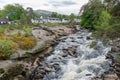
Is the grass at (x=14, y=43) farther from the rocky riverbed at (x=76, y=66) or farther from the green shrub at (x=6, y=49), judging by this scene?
the rocky riverbed at (x=76, y=66)

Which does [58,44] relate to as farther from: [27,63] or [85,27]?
[85,27]

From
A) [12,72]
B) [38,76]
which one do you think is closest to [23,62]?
[38,76]

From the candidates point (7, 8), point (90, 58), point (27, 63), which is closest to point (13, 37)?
point (27, 63)

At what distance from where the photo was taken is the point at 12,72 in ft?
72.4

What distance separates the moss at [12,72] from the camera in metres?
21.2

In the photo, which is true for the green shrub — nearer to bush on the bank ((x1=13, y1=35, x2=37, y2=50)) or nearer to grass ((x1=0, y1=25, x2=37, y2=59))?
grass ((x1=0, y1=25, x2=37, y2=59))

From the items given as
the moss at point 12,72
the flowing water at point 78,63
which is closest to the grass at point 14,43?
the moss at point 12,72

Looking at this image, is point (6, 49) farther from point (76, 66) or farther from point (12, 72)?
point (76, 66)

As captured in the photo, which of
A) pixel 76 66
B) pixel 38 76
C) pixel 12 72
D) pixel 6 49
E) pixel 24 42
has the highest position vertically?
pixel 6 49

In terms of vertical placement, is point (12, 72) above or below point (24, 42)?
below

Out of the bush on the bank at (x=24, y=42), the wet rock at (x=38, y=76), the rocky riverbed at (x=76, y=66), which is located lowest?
the wet rock at (x=38, y=76)

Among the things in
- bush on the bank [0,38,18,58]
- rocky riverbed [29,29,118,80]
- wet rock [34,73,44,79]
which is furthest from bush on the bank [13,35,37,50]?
wet rock [34,73,44,79]

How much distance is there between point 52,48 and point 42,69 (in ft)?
28.3

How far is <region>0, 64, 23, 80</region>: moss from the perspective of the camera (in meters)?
21.2
